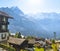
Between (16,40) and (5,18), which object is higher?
(5,18)

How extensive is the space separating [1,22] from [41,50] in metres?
27.5

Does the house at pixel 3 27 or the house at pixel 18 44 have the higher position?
the house at pixel 3 27

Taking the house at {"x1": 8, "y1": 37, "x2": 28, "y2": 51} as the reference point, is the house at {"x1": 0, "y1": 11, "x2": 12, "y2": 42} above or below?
above

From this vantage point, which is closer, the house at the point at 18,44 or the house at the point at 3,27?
the house at the point at 18,44

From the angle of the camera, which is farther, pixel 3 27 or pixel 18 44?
pixel 3 27

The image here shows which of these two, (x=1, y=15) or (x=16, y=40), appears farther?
(x=1, y=15)

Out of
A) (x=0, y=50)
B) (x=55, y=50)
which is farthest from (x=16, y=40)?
(x=55, y=50)

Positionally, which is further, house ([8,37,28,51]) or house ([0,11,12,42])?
house ([0,11,12,42])

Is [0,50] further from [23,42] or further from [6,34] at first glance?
[6,34]

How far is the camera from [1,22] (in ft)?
145

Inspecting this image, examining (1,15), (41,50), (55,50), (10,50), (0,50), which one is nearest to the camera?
(41,50)

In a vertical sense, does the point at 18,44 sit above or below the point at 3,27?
below

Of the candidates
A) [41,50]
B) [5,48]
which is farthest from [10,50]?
[41,50]

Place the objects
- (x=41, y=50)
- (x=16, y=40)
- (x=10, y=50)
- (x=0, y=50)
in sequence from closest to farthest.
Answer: (x=41, y=50) < (x=0, y=50) < (x=10, y=50) < (x=16, y=40)
